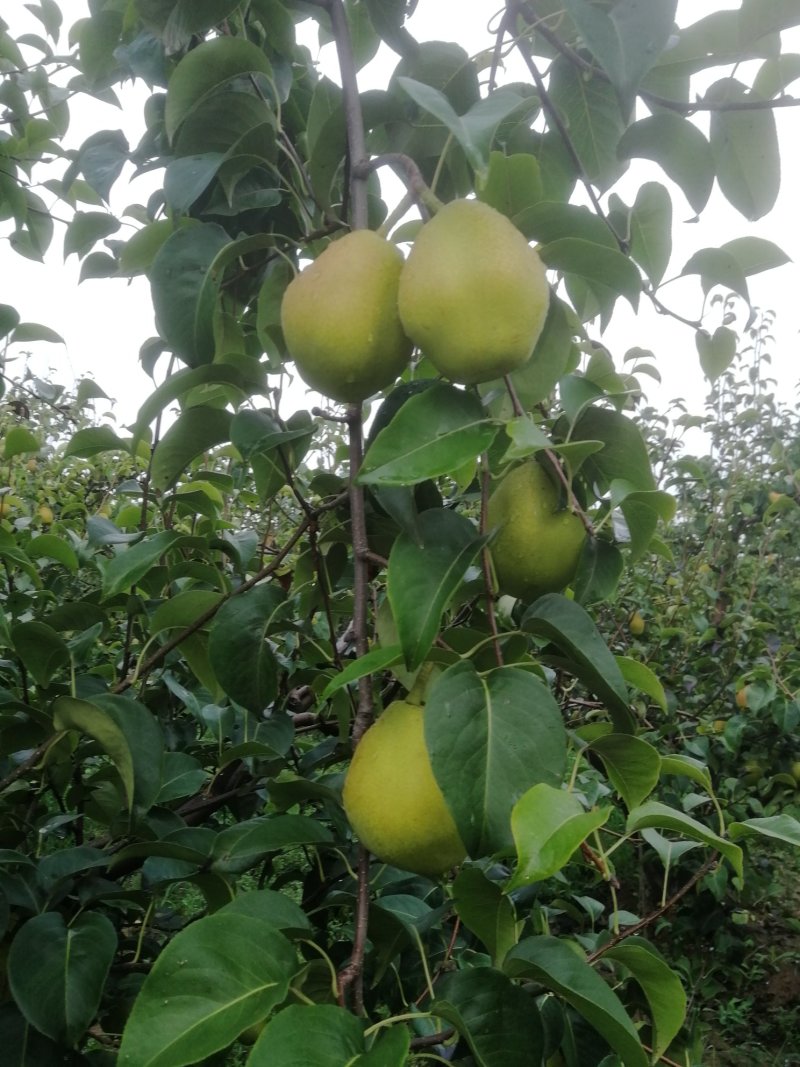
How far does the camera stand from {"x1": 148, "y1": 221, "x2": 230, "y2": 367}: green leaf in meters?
0.71

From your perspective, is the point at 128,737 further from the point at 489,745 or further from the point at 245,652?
the point at 489,745

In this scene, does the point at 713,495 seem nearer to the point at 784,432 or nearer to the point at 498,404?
the point at 784,432

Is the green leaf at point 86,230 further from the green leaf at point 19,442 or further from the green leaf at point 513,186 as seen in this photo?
the green leaf at point 513,186

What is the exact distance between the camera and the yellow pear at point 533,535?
0.68 meters

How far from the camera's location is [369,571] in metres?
0.76

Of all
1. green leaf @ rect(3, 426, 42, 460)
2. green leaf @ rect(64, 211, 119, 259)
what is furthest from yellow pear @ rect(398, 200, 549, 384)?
green leaf @ rect(3, 426, 42, 460)

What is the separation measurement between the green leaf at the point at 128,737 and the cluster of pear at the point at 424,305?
37cm

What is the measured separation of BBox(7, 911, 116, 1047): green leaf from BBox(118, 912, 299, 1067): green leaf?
26 cm

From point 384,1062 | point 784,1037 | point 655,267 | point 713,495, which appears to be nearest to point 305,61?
point 655,267

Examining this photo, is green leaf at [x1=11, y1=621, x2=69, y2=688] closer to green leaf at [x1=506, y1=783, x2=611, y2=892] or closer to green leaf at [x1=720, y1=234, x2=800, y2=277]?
green leaf at [x1=506, y1=783, x2=611, y2=892]

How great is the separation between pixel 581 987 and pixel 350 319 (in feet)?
1.55

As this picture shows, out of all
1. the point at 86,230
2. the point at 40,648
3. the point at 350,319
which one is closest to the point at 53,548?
the point at 40,648

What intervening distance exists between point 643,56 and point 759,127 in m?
0.26

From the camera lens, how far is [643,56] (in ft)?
1.96
